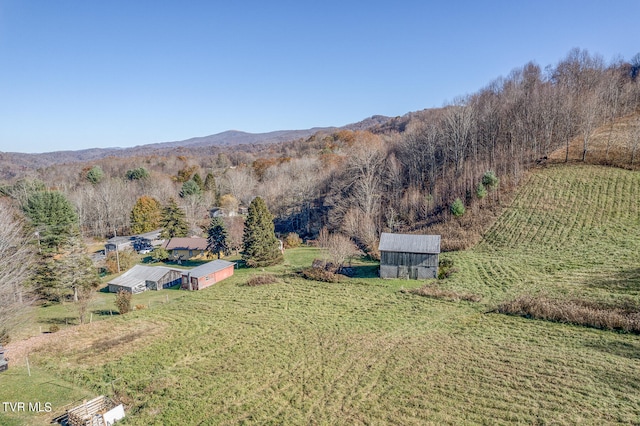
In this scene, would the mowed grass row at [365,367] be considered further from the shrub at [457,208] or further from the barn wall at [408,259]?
the shrub at [457,208]

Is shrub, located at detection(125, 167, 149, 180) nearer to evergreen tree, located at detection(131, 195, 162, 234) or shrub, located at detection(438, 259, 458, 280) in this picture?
evergreen tree, located at detection(131, 195, 162, 234)

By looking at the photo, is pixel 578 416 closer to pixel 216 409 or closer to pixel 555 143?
pixel 216 409

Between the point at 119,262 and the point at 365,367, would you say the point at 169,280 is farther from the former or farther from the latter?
the point at 365,367

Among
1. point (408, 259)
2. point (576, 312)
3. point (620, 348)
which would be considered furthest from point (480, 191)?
point (620, 348)

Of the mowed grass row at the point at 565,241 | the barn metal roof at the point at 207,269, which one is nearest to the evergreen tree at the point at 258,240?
the barn metal roof at the point at 207,269

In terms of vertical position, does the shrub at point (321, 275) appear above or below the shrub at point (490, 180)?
below
